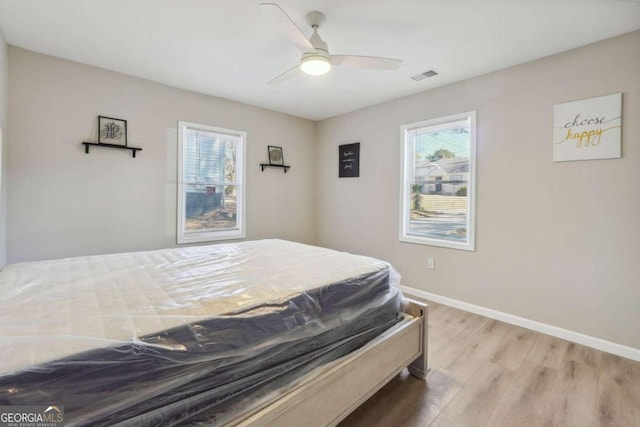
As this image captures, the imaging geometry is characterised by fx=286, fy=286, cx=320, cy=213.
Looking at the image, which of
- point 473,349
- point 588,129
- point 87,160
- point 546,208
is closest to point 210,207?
point 87,160

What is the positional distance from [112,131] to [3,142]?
79cm

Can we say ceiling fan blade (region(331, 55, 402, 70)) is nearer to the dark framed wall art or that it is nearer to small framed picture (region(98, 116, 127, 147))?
the dark framed wall art

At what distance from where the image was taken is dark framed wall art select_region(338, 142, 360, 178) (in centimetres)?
418

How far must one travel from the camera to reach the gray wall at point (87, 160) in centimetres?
254

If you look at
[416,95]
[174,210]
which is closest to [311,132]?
[416,95]

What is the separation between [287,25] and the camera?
177 cm

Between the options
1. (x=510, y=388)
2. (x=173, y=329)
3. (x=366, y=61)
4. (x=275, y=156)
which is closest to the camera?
(x=173, y=329)

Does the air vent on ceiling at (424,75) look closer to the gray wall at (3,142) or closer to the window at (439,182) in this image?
the window at (439,182)

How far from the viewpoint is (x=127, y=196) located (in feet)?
10.1

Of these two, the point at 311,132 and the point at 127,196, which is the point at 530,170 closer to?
the point at 311,132

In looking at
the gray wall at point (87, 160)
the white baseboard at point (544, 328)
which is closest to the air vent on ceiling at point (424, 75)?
the gray wall at point (87, 160)

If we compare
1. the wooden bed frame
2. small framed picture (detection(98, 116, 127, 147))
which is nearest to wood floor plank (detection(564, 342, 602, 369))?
the wooden bed frame

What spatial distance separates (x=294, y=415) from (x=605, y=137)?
9.85 ft

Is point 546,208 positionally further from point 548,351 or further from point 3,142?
point 3,142
